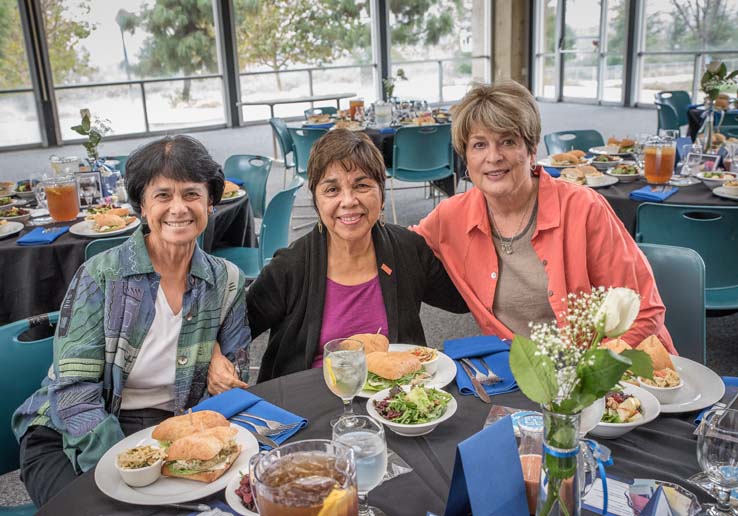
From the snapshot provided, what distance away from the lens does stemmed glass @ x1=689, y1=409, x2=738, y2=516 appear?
3.44 ft

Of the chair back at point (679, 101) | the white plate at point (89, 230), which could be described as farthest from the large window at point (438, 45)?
the white plate at point (89, 230)

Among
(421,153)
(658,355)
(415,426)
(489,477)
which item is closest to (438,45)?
(421,153)

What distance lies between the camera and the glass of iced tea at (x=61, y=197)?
10.9ft

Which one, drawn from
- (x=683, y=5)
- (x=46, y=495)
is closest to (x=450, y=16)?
(x=683, y=5)

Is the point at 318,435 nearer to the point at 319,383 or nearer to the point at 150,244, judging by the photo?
Result: the point at 319,383

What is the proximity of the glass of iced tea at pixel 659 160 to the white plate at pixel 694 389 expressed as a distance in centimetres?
224

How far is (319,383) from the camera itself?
1.59 metres

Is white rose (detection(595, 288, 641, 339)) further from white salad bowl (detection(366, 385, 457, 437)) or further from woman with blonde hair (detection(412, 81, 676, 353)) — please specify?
woman with blonde hair (detection(412, 81, 676, 353))

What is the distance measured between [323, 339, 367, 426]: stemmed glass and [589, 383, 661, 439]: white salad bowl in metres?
0.47

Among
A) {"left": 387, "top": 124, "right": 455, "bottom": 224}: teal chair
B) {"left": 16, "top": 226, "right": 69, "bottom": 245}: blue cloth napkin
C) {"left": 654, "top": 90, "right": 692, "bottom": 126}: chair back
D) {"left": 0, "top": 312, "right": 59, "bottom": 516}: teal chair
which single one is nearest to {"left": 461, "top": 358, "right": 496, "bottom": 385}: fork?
{"left": 0, "top": 312, "right": 59, "bottom": 516}: teal chair

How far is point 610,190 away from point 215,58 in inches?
411

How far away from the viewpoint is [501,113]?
2.02 metres

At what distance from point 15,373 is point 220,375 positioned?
1.85 ft

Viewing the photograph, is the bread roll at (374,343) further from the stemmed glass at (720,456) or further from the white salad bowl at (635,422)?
the stemmed glass at (720,456)
